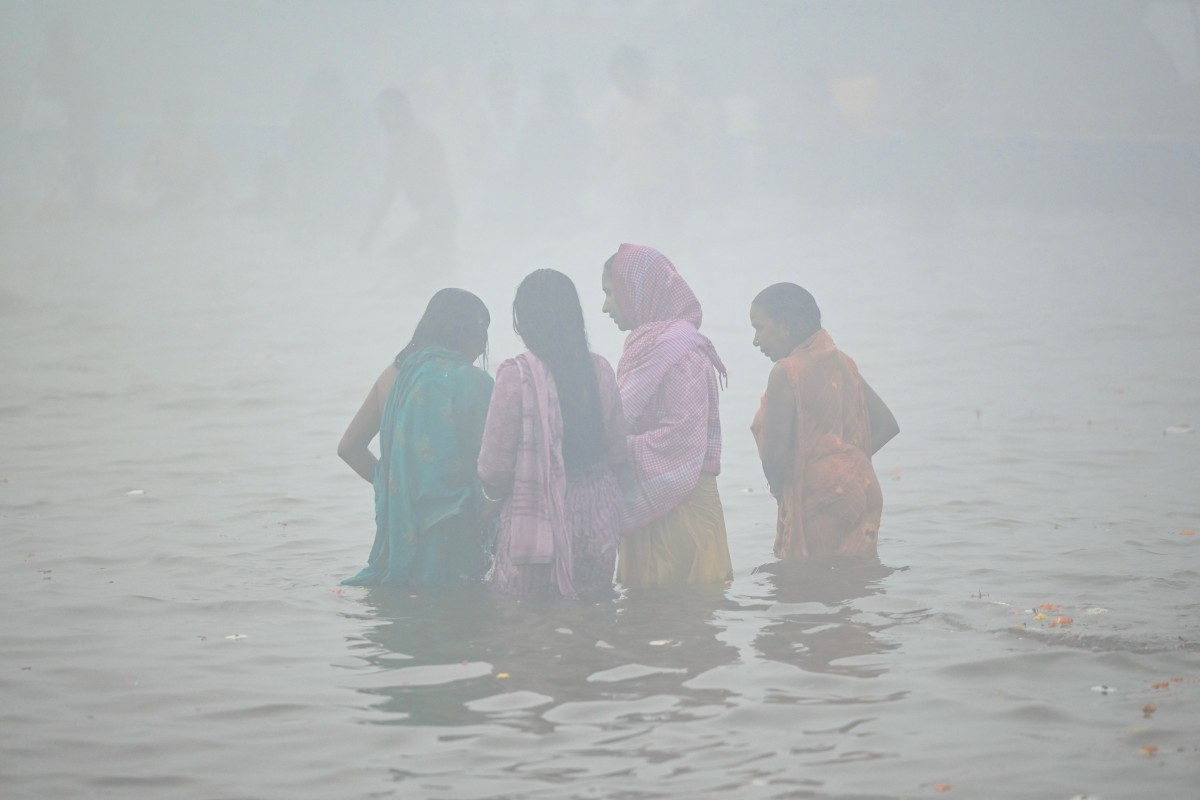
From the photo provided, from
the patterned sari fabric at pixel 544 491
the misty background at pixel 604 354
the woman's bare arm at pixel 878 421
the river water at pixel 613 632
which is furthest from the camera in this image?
the woman's bare arm at pixel 878 421

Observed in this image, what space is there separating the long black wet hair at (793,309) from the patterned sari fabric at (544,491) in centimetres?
94

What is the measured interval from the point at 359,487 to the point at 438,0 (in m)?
18.1

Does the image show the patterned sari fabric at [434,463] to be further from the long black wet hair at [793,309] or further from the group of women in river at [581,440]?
the long black wet hair at [793,309]

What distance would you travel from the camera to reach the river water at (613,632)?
3672mm

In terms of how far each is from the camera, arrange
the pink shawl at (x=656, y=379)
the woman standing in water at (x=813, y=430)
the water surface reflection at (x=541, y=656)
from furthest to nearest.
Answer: the woman standing in water at (x=813, y=430) → the pink shawl at (x=656, y=379) → the water surface reflection at (x=541, y=656)

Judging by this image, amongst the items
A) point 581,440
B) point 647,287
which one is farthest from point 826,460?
point 581,440

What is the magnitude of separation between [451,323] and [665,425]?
90 centimetres

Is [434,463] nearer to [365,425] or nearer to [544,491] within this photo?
[365,425]

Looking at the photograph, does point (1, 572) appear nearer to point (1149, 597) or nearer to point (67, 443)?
point (67, 443)

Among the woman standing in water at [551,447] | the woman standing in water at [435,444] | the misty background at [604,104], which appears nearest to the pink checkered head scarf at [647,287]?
the woman standing in water at [551,447]

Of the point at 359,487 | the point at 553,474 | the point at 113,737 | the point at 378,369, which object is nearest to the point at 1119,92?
the point at 378,369

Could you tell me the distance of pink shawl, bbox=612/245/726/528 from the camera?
5.31 meters

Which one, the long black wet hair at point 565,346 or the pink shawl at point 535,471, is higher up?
the long black wet hair at point 565,346

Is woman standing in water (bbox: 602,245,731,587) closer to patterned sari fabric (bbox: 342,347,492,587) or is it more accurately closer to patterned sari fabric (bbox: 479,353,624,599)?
patterned sari fabric (bbox: 479,353,624,599)
